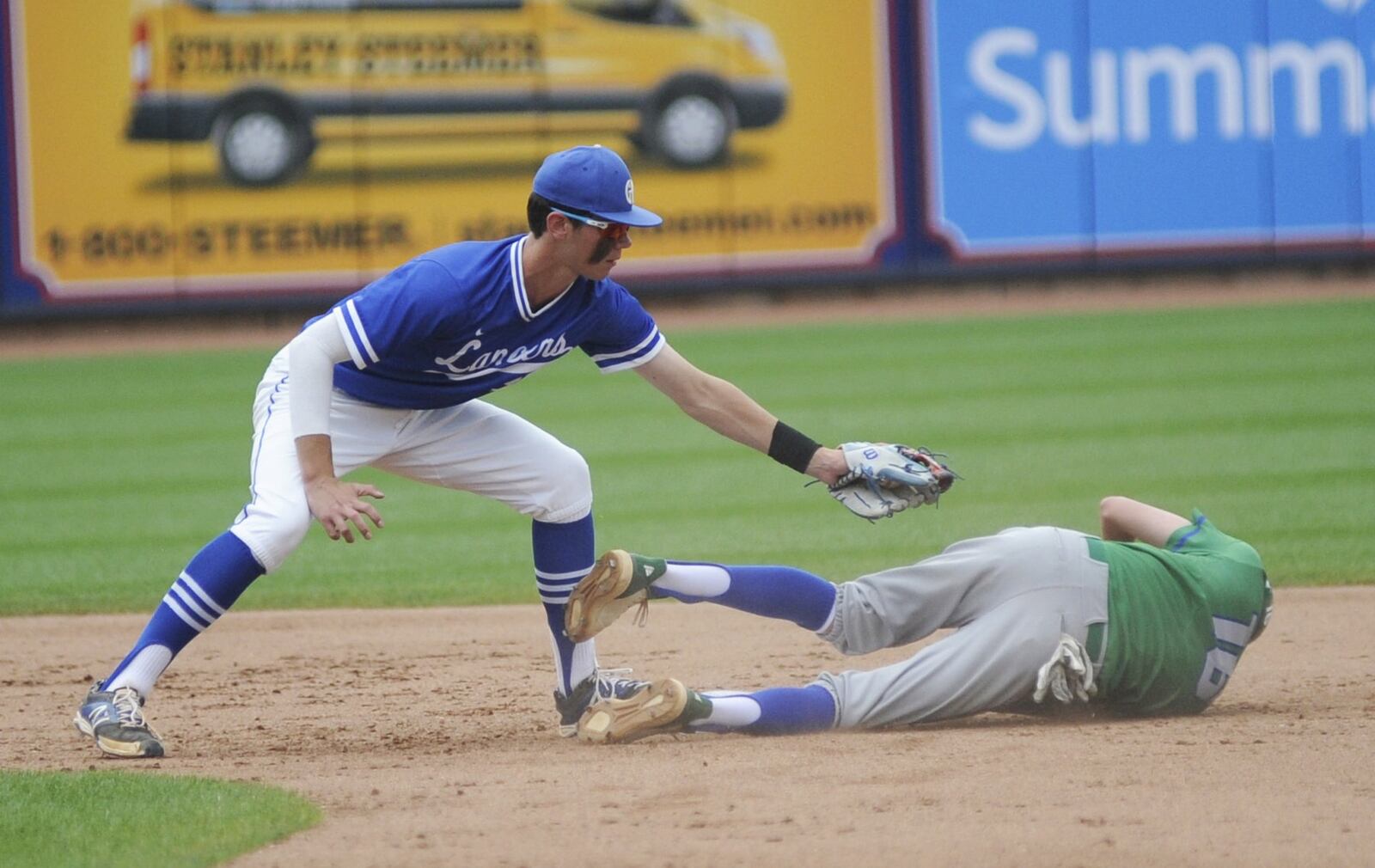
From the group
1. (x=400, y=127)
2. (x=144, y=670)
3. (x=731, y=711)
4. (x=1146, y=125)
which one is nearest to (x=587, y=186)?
(x=731, y=711)

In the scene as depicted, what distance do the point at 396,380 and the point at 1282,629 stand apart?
3.22 m

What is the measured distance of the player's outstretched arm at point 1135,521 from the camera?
15.6 ft

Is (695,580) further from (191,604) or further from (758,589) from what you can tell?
(191,604)

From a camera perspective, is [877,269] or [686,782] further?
[877,269]

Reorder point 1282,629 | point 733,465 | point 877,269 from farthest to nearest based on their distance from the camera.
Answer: point 877,269, point 733,465, point 1282,629

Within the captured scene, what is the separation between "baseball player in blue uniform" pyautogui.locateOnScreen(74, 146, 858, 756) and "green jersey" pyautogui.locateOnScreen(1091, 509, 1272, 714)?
81 cm

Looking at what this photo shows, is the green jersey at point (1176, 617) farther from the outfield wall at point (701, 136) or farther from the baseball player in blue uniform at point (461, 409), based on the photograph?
the outfield wall at point (701, 136)

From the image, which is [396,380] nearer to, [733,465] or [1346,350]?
[733,465]

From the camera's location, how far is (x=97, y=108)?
55.0ft

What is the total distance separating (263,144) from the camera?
56.0 feet

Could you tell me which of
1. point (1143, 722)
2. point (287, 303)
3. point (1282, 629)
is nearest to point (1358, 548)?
point (1282, 629)

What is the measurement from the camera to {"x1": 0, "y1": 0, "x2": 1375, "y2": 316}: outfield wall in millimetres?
16844

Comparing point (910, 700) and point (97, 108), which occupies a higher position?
point (97, 108)

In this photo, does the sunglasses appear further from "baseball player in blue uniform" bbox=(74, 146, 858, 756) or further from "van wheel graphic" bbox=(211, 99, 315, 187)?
"van wheel graphic" bbox=(211, 99, 315, 187)
